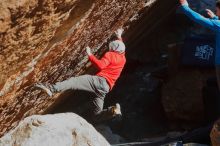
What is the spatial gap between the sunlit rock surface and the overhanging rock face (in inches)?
16.9

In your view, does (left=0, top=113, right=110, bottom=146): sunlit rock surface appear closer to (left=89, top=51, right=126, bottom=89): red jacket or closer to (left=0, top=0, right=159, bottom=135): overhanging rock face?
(left=0, top=0, right=159, bottom=135): overhanging rock face

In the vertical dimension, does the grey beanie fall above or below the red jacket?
above

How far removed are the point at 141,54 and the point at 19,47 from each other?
768 centimetres

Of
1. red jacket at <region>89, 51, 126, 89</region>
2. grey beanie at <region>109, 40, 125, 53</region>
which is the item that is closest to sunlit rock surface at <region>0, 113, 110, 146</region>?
red jacket at <region>89, 51, 126, 89</region>

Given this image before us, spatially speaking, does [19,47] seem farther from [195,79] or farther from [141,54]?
[141,54]

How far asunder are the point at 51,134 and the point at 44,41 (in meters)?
1.11

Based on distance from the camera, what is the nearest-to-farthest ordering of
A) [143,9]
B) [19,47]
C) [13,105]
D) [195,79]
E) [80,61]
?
1. [19,47]
2. [13,105]
3. [80,61]
4. [143,9]
5. [195,79]

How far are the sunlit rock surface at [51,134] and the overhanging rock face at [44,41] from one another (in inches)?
16.9

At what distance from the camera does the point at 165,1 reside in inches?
426

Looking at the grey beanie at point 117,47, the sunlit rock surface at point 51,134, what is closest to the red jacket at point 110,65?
the grey beanie at point 117,47

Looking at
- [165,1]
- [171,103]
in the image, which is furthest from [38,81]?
[165,1]

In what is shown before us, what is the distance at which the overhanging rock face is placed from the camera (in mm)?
4484

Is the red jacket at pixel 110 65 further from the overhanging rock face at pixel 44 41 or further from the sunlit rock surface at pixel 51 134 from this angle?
the sunlit rock surface at pixel 51 134

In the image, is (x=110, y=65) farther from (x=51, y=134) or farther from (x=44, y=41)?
(x=44, y=41)
